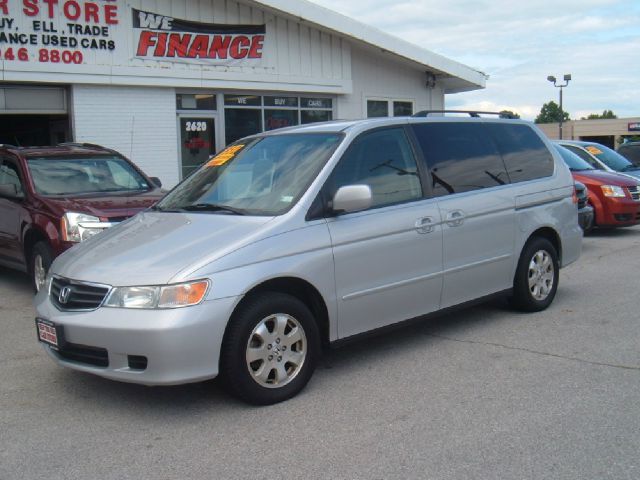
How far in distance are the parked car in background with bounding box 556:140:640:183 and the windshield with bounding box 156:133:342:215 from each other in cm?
1020

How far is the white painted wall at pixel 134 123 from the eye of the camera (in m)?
12.8

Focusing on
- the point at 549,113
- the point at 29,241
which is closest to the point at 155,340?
the point at 29,241

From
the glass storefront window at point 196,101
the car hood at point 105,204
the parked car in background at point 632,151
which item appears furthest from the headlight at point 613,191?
the car hood at point 105,204

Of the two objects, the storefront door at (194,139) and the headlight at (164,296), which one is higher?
the storefront door at (194,139)

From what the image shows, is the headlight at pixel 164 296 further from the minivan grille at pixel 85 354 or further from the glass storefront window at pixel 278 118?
the glass storefront window at pixel 278 118

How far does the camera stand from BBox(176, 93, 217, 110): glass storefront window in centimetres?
1427

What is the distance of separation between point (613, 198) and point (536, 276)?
6337mm

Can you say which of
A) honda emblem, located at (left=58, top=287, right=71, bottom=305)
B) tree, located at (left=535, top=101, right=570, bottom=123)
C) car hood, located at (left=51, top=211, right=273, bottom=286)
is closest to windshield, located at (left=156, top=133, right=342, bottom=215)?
car hood, located at (left=51, top=211, right=273, bottom=286)

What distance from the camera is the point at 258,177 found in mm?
5363

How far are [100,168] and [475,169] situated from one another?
496cm

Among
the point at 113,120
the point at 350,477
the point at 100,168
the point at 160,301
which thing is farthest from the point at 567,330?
the point at 113,120

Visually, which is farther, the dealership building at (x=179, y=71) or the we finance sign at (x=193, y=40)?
the we finance sign at (x=193, y=40)

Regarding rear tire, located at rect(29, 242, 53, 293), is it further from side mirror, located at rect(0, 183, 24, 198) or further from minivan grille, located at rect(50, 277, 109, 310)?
minivan grille, located at rect(50, 277, 109, 310)

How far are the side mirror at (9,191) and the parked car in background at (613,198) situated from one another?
890 cm
